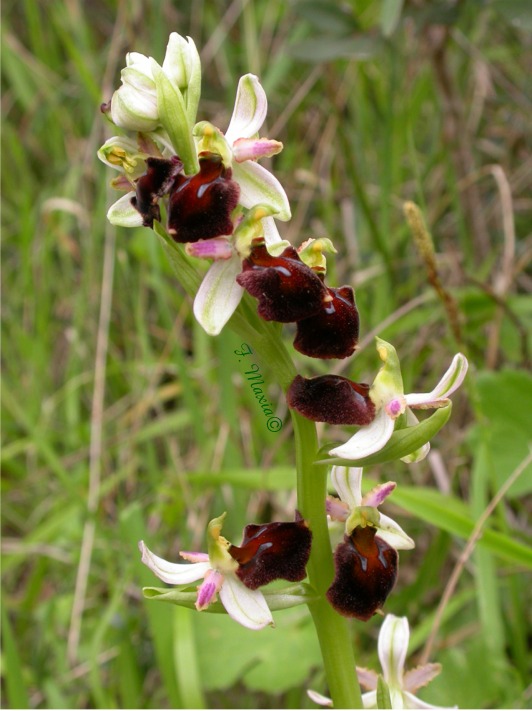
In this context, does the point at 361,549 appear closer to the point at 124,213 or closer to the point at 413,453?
the point at 413,453

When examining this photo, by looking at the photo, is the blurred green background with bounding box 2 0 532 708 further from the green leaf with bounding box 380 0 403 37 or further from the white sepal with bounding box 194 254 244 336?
the white sepal with bounding box 194 254 244 336

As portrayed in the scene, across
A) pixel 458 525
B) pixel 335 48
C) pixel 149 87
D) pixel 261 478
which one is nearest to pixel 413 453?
pixel 149 87

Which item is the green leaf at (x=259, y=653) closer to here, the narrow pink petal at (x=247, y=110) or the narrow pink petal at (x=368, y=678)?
the narrow pink petal at (x=368, y=678)

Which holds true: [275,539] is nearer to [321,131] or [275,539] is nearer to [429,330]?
[429,330]

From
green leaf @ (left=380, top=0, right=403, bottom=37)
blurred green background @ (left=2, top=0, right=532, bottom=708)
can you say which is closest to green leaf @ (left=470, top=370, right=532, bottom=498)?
blurred green background @ (left=2, top=0, right=532, bottom=708)

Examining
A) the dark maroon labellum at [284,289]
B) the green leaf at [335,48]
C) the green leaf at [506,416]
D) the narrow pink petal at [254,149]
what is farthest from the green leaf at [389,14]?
the dark maroon labellum at [284,289]

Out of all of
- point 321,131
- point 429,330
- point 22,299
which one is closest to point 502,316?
point 429,330
